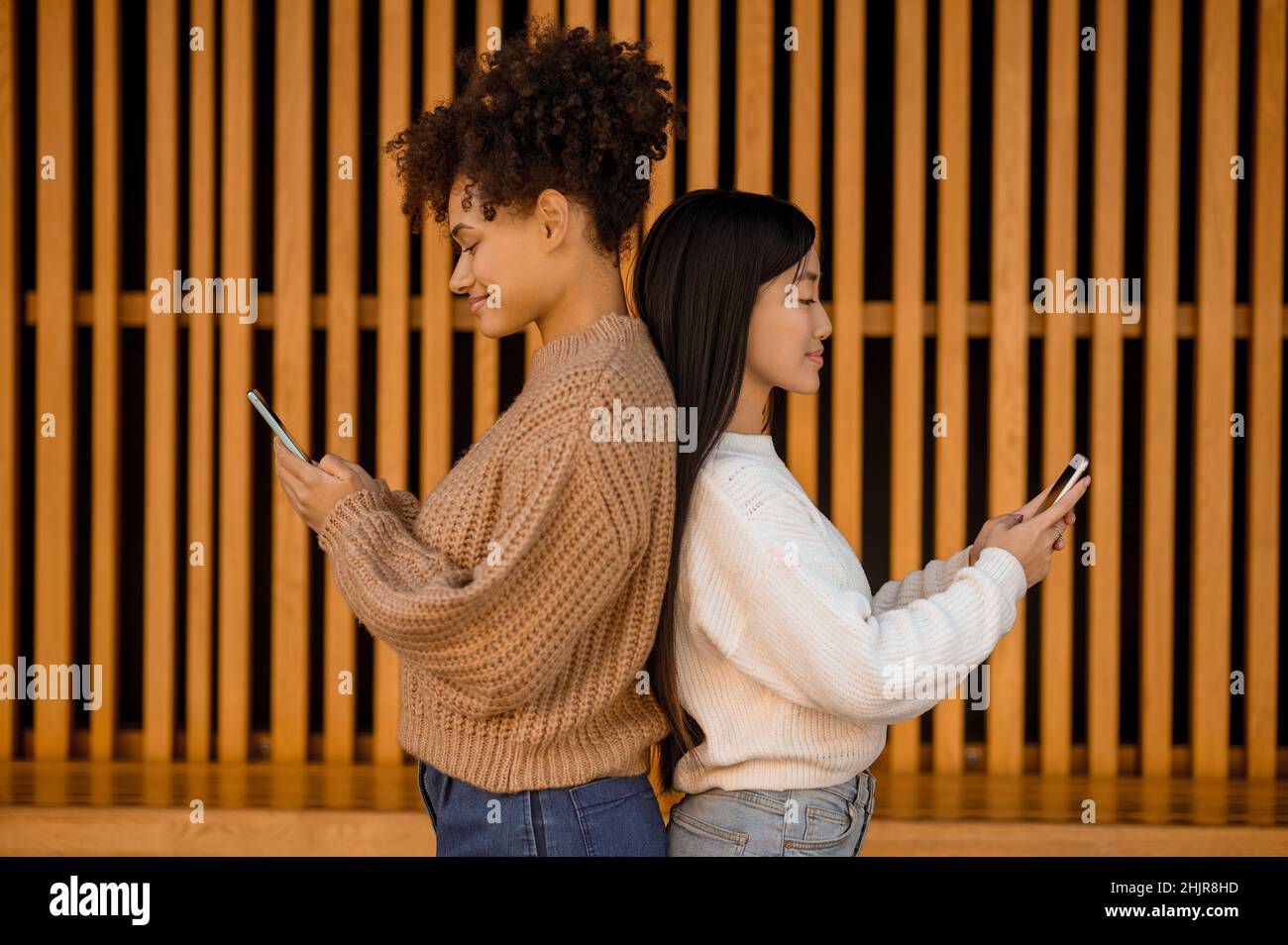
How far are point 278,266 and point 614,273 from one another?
219cm

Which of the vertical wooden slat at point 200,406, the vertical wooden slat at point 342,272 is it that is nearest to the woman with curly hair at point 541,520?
the vertical wooden slat at point 342,272

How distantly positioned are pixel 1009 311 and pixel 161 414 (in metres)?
2.19

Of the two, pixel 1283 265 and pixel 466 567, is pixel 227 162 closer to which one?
pixel 466 567

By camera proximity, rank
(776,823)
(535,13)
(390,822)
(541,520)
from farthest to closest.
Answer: (535,13) < (390,822) < (776,823) < (541,520)

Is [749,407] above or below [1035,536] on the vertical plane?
above

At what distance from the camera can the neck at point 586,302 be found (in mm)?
1449

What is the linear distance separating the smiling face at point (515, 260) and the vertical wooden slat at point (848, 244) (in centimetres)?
207

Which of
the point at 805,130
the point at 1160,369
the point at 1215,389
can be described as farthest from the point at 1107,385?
the point at 805,130

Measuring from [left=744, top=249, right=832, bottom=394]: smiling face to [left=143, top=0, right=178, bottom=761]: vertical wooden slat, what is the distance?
7.90 feet

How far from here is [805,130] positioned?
344 centimetres

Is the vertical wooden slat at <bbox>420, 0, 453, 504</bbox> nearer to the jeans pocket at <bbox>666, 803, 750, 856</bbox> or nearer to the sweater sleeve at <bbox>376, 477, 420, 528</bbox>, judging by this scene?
the sweater sleeve at <bbox>376, 477, 420, 528</bbox>

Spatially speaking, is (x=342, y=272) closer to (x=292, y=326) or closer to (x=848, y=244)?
(x=292, y=326)

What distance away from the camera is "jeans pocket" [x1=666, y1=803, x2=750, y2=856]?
4.60 feet

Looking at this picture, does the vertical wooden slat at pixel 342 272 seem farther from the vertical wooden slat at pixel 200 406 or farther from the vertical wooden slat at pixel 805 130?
the vertical wooden slat at pixel 805 130
